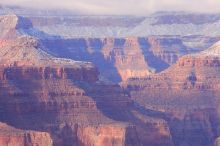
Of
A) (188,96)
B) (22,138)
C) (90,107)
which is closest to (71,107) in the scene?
(90,107)

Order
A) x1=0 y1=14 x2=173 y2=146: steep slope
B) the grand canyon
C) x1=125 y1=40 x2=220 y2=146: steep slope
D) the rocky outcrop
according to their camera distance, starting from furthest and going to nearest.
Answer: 1. x1=125 y1=40 x2=220 y2=146: steep slope
2. x1=0 y1=14 x2=173 y2=146: steep slope
3. the grand canyon
4. the rocky outcrop

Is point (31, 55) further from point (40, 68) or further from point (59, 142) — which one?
point (59, 142)

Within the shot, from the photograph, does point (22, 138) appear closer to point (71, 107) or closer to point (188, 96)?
point (71, 107)

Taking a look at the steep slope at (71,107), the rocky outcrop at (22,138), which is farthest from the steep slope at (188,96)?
the rocky outcrop at (22,138)

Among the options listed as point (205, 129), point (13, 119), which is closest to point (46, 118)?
point (13, 119)

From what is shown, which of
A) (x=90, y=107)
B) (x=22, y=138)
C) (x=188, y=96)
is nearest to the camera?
(x=22, y=138)

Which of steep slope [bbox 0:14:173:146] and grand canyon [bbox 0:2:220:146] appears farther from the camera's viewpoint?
steep slope [bbox 0:14:173:146]

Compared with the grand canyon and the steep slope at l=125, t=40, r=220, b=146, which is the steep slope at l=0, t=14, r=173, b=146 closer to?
the grand canyon

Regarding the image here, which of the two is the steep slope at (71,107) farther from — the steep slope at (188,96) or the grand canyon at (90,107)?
the steep slope at (188,96)

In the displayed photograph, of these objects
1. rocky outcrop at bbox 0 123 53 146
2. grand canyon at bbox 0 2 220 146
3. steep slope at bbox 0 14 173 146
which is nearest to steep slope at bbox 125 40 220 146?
grand canyon at bbox 0 2 220 146

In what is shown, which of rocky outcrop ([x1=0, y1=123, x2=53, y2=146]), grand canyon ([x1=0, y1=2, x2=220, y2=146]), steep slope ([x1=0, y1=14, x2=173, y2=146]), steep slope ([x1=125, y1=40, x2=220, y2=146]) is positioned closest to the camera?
rocky outcrop ([x1=0, y1=123, x2=53, y2=146])
